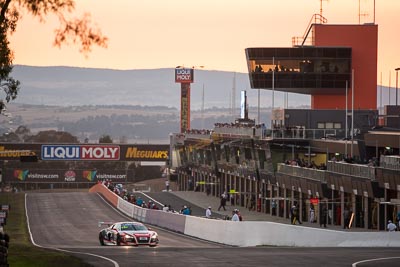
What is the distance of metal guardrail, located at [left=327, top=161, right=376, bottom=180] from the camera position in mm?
61438

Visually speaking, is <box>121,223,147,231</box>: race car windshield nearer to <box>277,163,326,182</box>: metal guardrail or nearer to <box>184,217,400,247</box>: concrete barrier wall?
<box>184,217,400,247</box>: concrete barrier wall

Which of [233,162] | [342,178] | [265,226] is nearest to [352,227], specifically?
[342,178]

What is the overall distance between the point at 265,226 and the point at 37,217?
35.1 meters

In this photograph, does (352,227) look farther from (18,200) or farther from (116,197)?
(18,200)

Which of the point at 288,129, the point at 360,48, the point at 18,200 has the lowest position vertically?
the point at 18,200

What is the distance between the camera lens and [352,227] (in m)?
64.8

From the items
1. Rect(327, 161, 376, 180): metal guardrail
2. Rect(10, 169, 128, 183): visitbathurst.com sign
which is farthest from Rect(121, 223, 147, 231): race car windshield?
Rect(10, 169, 128, 183): visitbathurst.com sign

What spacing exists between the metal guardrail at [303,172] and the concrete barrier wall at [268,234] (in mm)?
9023

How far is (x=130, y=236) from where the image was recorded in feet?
170

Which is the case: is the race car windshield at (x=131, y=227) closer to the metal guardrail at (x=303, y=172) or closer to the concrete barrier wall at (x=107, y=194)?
the metal guardrail at (x=303, y=172)

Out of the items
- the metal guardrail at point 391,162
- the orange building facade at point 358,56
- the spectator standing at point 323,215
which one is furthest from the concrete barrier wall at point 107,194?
the metal guardrail at point 391,162

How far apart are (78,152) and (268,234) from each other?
117 metres

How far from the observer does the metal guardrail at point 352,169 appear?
2419 inches

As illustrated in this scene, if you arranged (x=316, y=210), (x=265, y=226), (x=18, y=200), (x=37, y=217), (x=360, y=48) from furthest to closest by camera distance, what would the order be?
(x=360, y=48) < (x=18, y=200) < (x=37, y=217) < (x=316, y=210) < (x=265, y=226)
